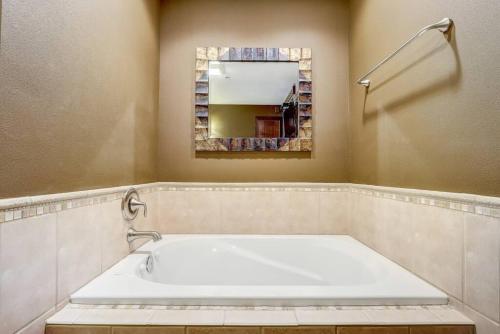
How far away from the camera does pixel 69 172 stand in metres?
1.04

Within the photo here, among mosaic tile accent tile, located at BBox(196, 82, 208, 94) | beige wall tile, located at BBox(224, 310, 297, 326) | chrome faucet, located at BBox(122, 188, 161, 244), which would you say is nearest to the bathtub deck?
beige wall tile, located at BBox(224, 310, 297, 326)

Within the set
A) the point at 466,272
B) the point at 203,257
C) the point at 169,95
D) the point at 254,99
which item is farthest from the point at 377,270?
the point at 169,95

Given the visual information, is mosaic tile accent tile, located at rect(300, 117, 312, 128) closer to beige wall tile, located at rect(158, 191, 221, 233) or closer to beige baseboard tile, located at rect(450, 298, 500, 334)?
beige wall tile, located at rect(158, 191, 221, 233)

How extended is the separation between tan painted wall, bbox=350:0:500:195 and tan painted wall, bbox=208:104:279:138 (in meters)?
0.75

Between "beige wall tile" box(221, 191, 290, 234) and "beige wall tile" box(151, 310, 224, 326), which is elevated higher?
"beige wall tile" box(221, 191, 290, 234)

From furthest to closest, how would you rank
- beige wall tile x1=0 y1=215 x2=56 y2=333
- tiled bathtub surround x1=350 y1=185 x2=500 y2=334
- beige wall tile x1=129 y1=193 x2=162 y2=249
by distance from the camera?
beige wall tile x1=129 y1=193 x2=162 y2=249, tiled bathtub surround x1=350 y1=185 x2=500 y2=334, beige wall tile x1=0 y1=215 x2=56 y2=333

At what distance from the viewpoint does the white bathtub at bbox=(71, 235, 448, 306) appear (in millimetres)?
972

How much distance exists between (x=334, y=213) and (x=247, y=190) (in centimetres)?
68

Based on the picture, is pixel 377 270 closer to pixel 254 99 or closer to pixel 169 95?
pixel 254 99

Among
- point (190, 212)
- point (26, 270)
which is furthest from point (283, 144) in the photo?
point (26, 270)

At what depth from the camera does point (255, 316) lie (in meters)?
0.90

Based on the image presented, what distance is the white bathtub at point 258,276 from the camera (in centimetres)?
97

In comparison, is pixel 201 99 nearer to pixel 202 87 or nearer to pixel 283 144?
pixel 202 87

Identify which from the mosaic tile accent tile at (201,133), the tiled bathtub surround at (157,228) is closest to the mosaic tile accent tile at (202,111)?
the mosaic tile accent tile at (201,133)
